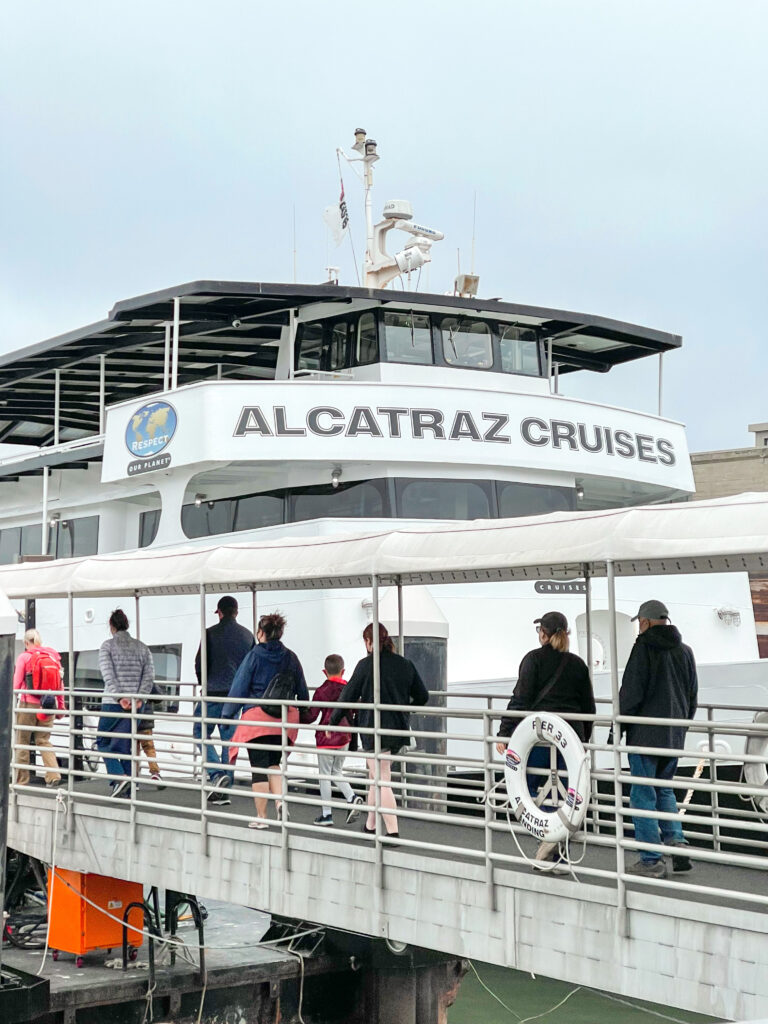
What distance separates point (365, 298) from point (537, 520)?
30.1ft

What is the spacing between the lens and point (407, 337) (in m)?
17.0

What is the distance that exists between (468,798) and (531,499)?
171 inches

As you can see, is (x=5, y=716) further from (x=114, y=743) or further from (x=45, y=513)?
(x=45, y=513)

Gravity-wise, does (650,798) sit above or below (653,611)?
below

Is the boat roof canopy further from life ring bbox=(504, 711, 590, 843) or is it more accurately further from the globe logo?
life ring bbox=(504, 711, 590, 843)

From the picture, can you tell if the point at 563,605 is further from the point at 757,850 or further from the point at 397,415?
the point at 757,850

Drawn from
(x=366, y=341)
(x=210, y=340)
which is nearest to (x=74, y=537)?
Result: (x=210, y=340)

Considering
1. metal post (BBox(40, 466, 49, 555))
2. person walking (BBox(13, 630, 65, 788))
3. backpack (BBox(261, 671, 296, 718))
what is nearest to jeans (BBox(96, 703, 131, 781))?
person walking (BBox(13, 630, 65, 788))

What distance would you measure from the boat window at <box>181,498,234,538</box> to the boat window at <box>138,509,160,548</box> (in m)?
1.18

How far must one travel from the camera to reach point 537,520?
305 inches

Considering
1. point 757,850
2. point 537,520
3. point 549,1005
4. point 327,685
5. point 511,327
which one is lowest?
point 549,1005

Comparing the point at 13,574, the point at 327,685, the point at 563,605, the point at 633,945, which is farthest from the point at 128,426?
the point at 633,945

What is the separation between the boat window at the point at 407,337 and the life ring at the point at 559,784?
32.8 feet

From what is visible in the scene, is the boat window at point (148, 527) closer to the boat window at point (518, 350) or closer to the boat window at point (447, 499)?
the boat window at point (447, 499)
